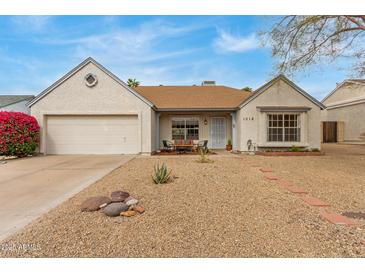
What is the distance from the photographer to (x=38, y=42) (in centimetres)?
1194

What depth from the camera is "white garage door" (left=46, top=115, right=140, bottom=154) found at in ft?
45.4

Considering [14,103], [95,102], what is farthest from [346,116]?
[14,103]

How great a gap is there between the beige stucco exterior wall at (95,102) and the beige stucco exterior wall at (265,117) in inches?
254

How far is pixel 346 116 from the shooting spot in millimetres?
23156

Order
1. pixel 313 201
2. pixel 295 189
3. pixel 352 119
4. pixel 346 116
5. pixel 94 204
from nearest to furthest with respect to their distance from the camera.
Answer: pixel 94 204 < pixel 313 201 < pixel 295 189 < pixel 352 119 < pixel 346 116

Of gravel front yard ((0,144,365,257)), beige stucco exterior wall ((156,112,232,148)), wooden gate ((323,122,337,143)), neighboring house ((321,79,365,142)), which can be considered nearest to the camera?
gravel front yard ((0,144,365,257))

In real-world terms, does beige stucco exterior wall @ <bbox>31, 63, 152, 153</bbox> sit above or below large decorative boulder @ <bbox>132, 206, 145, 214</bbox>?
above

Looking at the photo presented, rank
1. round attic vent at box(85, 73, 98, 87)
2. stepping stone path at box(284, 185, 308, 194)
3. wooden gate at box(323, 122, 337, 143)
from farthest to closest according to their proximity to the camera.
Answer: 1. wooden gate at box(323, 122, 337, 143)
2. round attic vent at box(85, 73, 98, 87)
3. stepping stone path at box(284, 185, 308, 194)

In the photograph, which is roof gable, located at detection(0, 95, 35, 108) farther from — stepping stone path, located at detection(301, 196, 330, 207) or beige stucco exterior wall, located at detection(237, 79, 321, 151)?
stepping stone path, located at detection(301, 196, 330, 207)

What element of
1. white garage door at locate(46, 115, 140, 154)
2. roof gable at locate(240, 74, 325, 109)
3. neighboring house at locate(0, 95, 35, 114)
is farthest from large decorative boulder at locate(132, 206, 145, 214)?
neighboring house at locate(0, 95, 35, 114)

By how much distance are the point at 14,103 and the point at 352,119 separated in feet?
124

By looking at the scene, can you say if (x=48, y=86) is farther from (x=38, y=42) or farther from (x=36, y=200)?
(x=36, y=200)

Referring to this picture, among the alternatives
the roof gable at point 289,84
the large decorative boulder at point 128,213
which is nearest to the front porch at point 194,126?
the roof gable at point 289,84

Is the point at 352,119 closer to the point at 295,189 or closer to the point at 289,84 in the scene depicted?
the point at 289,84
